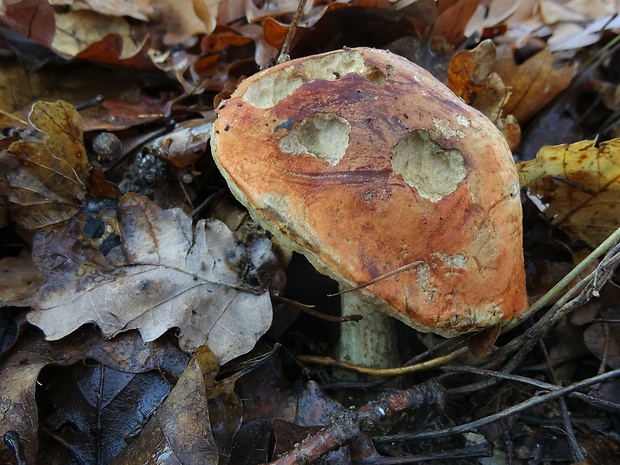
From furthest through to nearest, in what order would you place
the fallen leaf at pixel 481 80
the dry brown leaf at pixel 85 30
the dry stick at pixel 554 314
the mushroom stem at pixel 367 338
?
the dry brown leaf at pixel 85 30
the fallen leaf at pixel 481 80
the mushroom stem at pixel 367 338
the dry stick at pixel 554 314

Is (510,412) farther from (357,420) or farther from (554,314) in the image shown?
(357,420)

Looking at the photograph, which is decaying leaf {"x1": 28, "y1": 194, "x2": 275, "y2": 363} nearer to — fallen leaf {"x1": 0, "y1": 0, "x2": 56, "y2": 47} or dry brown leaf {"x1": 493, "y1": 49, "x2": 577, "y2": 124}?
fallen leaf {"x1": 0, "y1": 0, "x2": 56, "y2": 47}

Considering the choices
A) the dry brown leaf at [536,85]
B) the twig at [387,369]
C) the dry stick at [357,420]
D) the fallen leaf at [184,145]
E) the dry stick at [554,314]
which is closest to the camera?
the dry stick at [357,420]

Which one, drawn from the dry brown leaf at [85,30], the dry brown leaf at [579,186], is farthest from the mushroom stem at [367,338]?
the dry brown leaf at [85,30]

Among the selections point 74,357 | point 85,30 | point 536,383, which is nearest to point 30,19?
point 85,30

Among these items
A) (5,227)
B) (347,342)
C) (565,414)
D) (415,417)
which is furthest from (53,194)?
(565,414)

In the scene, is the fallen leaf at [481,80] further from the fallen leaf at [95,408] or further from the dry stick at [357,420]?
the fallen leaf at [95,408]
